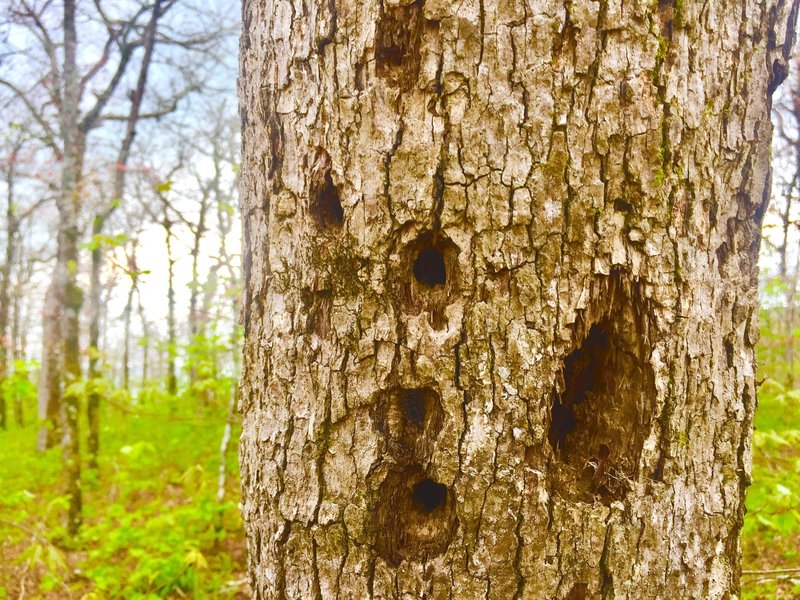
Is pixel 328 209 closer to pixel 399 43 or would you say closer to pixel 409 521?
pixel 399 43

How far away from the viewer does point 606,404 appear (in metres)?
1.26

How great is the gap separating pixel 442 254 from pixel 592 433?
Answer: 0.56 meters

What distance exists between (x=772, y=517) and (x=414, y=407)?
3545mm

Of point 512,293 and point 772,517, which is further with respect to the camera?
point 772,517

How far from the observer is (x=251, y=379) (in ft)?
4.60

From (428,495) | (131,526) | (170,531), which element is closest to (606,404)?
(428,495)

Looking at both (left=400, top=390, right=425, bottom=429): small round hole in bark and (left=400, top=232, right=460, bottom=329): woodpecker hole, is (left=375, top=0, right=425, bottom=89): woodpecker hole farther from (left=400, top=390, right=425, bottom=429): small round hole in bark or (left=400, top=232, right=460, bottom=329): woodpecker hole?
(left=400, top=390, right=425, bottom=429): small round hole in bark

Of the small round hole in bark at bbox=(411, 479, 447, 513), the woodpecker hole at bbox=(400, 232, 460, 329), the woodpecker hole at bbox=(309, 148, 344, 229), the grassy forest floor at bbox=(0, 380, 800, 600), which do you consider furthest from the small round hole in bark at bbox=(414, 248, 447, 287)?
the grassy forest floor at bbox=(0, 380, 800, 600)

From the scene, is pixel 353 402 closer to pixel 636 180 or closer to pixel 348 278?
pixel 348 278

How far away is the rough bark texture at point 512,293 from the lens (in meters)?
1.14

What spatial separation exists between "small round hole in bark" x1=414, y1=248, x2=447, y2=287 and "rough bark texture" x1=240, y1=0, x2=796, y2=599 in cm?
1

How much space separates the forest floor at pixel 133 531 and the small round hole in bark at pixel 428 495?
277 cm

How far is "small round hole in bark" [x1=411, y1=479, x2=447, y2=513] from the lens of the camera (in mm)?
1294

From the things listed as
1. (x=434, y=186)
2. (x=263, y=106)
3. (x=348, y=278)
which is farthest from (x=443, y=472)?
(x=263, y=106)
